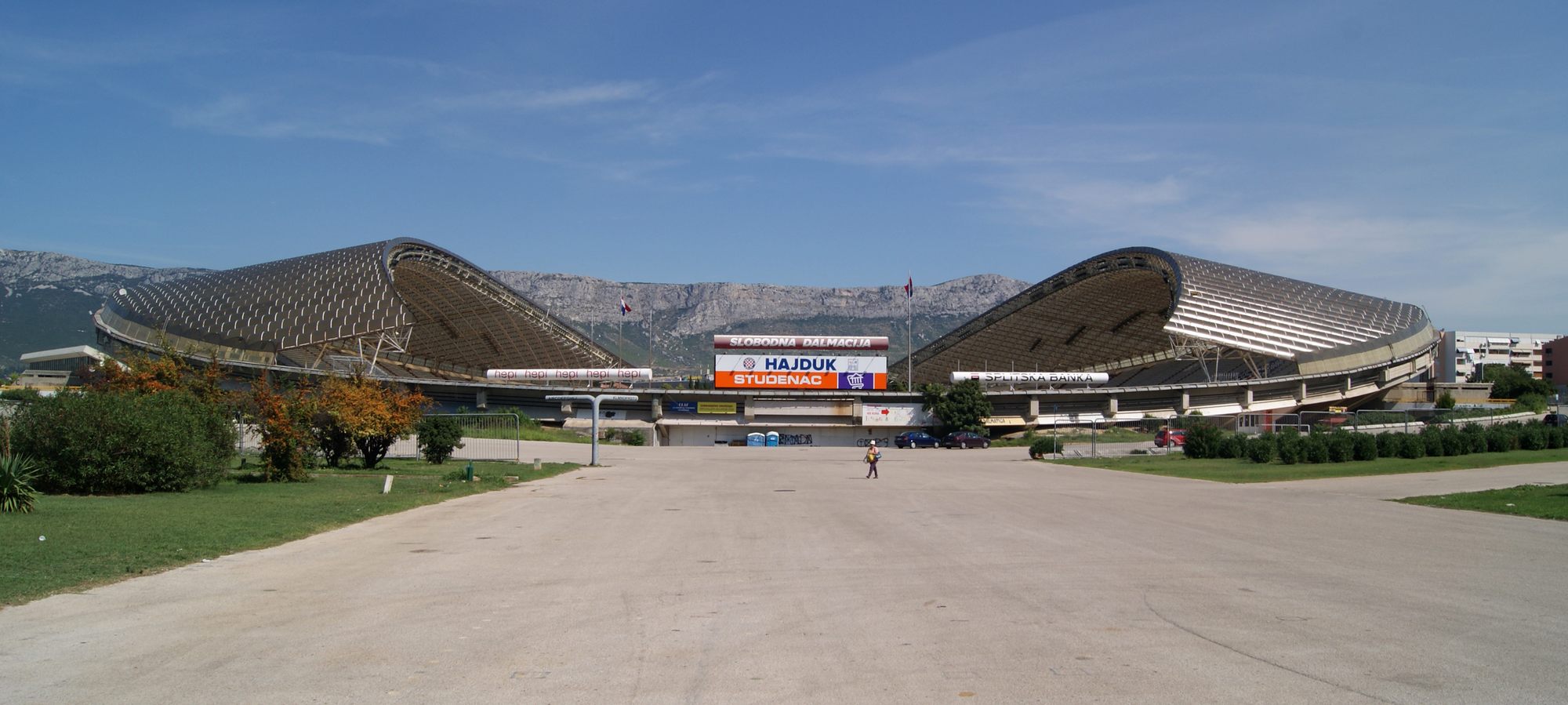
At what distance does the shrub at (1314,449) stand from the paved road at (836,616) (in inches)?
690

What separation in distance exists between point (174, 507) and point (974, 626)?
52.0 feet

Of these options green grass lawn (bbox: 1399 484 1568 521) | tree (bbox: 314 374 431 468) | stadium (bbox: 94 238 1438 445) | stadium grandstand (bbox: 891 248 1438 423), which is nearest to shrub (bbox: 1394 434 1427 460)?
green grass lawn (bbox: 1399 484 1568 521)

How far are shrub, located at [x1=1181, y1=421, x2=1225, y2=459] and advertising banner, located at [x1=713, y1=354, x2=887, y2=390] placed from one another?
41481 millimetres

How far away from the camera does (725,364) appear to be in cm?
8306

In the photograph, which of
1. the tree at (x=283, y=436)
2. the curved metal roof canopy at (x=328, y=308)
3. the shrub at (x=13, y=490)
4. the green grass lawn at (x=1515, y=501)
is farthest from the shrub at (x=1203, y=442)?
the curved metal roof canopy at (x=328, y=308)

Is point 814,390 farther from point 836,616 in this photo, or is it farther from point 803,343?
point 836,616

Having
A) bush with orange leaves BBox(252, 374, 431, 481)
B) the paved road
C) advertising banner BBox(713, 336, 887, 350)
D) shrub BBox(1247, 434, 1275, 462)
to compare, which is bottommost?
the paved road

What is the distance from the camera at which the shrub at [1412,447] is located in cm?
3447

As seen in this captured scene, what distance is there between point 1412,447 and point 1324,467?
13.7ft

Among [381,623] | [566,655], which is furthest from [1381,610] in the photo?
[381,623]

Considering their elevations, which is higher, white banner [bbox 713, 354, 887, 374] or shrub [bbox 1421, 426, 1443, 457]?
white banner [bbox 713, 354, 887, 374]

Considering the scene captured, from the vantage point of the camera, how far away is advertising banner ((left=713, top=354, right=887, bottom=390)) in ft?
272

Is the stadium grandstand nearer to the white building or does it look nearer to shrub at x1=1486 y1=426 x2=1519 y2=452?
shrub at x1=1486 y1=426 x2=1519 y2=452

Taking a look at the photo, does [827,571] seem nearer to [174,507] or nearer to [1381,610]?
[1381,610]
